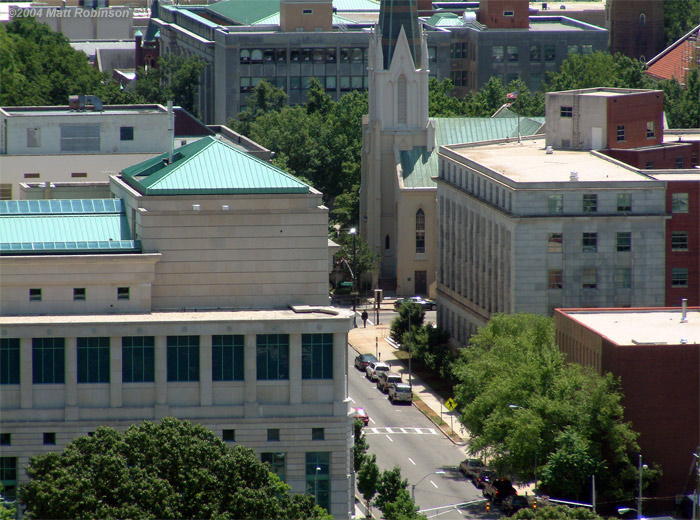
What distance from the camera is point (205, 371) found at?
10888cm

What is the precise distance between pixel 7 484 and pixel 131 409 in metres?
8.06

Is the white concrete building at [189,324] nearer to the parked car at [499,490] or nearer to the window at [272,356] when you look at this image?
the window at [272,356]

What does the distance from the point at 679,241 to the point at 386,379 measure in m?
26.5

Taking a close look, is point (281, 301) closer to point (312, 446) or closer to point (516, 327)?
point (312, 446)

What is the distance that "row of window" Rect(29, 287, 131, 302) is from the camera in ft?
365

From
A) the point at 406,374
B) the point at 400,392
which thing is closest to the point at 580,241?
the point at 400,392

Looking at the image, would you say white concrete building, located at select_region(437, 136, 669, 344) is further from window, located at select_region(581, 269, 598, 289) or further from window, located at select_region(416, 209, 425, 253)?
window, located at select_region(416, 209, 425, 253)

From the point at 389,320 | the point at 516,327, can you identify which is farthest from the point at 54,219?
the point at 389,320

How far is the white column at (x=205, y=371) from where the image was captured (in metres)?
109

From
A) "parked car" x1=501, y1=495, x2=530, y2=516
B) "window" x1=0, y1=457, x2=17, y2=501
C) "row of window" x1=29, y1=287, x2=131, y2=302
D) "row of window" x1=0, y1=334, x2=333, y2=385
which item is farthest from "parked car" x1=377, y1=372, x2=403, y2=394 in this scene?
"window" x1=0, y1=457, x2=17, y2=501

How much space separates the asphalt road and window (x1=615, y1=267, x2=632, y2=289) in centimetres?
1895

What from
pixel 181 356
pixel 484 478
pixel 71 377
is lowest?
pixel 484 478

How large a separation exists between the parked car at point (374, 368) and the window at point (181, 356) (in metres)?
53.1

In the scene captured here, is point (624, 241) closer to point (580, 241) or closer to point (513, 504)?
point (580, 241)
